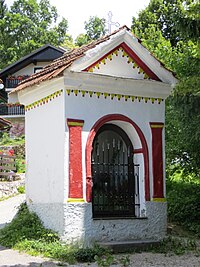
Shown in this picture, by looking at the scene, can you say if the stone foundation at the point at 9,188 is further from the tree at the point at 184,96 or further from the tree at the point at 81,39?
the tree at the point at 81,39

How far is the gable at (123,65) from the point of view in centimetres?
1059

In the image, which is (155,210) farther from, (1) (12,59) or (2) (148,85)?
(1) (12,59)

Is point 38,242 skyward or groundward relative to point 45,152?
groundward

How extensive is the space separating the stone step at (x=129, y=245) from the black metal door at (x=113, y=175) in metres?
0.85

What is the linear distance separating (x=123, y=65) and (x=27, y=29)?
43.5 metres

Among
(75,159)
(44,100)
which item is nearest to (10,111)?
(44,100)

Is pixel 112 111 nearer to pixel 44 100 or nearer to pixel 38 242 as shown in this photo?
pixel 44 100

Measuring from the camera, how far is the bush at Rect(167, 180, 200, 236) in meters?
12.4

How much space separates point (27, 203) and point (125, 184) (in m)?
2.52

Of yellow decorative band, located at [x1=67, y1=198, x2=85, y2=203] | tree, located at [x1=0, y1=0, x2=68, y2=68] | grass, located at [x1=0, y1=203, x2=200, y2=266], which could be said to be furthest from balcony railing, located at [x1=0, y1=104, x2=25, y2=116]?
yellow decorative band, located at [x1=67, y1=198, x2=85, y2=203]

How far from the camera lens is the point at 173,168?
14.5 metres

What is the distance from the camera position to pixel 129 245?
9.73 m

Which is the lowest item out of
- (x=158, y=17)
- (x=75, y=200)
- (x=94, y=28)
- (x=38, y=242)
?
(x=38, y=242)

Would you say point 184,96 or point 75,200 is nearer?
point 75,200
